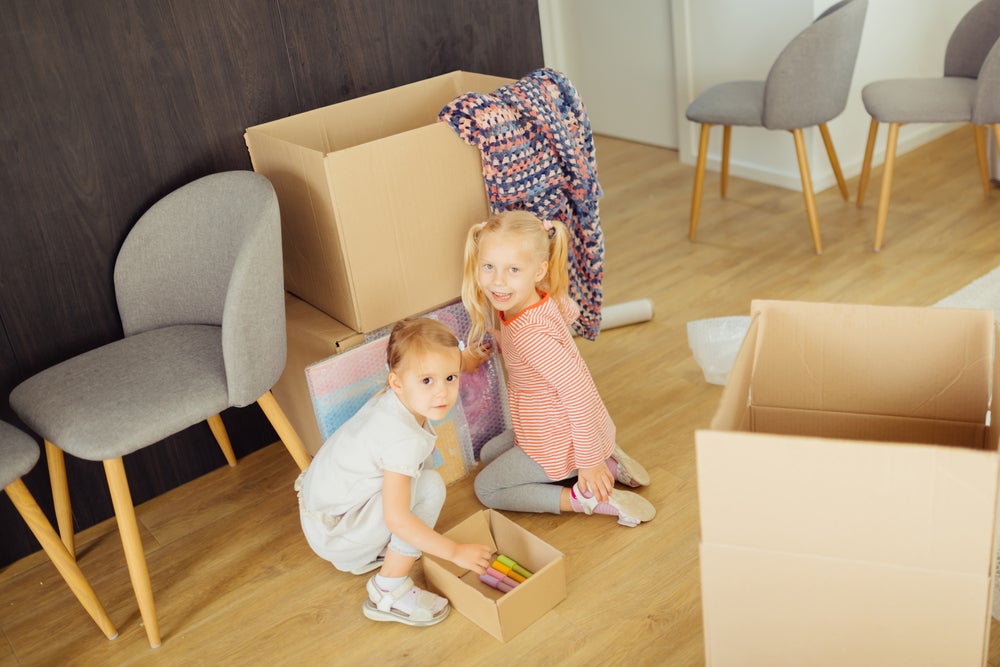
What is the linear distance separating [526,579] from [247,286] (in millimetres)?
754

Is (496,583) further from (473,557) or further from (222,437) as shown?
(222,437)

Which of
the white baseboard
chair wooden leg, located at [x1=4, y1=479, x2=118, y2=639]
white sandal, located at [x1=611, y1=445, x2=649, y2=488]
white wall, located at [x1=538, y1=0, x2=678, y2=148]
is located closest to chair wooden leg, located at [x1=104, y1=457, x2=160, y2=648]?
chair wooden leg, located at [x1=4, y1=479, x2=118, y2=639]

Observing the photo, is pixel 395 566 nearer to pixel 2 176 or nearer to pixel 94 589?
pixel 94 589

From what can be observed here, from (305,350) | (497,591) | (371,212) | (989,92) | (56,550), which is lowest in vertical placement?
(497,591)

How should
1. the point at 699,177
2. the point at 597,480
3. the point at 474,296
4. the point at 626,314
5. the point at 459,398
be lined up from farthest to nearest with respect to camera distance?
the point at 699,177 → the point at 626,314 → the point at 459,398 → the point at 474,296 → the point at 597,480

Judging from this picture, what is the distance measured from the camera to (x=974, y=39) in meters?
3.08

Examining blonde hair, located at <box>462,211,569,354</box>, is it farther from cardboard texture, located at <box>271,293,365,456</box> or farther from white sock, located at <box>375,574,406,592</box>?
white sock, located at <box>375,574,406,592</box>

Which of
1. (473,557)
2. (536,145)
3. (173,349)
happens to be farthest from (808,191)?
(173,349)

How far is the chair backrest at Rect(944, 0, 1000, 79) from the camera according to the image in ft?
9.99

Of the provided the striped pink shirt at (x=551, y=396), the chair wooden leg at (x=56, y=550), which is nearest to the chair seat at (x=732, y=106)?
the striped pink shirt at (x=551, y=396)

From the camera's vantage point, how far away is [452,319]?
2166 mm

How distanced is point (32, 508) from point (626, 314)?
163 centimetres

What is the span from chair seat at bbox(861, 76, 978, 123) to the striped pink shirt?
4.94 ft

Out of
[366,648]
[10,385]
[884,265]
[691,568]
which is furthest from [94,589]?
[884,265]
